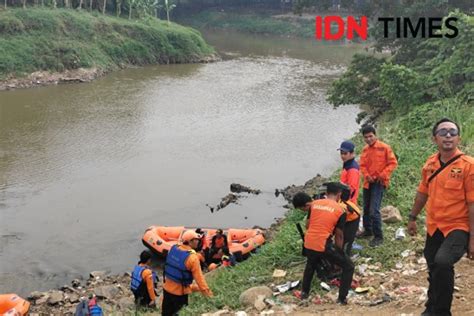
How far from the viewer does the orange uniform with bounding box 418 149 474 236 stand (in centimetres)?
A: 439

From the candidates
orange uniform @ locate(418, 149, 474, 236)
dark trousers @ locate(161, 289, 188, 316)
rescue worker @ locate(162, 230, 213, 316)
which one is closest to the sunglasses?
orange uniform @ locate(418, 149, 474, 236)

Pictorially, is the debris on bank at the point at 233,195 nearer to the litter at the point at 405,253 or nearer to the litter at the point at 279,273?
the litter at the point at 279,273

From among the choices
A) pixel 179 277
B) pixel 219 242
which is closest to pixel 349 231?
pixel 179 277

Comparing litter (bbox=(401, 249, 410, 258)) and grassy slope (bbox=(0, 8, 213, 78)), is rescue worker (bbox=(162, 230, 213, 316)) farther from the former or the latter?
grassy slope (bbox=(0, 8, 213, 78))

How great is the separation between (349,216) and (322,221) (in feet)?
1.93

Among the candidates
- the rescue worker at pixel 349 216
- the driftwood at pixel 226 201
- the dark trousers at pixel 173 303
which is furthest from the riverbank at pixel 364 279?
the driftwood at pixel 226 201

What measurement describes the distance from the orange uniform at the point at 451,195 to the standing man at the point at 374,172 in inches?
92.1

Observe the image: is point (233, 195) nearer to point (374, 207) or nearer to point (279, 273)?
point (279, 273)

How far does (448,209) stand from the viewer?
4.52 metres

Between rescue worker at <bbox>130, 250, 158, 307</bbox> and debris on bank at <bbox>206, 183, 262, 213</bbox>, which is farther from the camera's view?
debris on bank at <bbox>206, 183, 262, 213</bbox>

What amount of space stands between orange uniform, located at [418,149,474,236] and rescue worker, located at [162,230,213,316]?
9.55ft

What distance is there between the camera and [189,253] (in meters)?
6.46

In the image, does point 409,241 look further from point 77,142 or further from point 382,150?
point 77,142

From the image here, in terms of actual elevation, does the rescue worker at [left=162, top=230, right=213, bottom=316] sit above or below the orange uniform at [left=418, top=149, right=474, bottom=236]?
below
